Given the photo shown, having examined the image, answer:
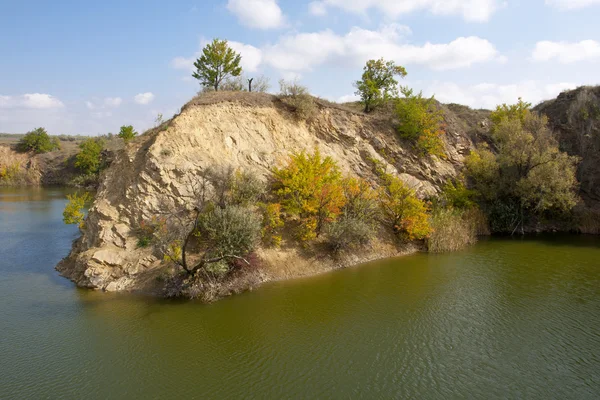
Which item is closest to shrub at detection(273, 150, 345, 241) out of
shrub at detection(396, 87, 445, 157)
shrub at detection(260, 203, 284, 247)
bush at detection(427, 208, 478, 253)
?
shrub at detection(260, 203, 284, 247)

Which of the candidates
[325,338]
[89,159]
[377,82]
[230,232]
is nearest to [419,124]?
[377,82]

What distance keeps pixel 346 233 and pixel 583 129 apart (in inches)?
875

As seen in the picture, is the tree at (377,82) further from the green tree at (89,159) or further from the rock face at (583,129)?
the green tree at (89,159)

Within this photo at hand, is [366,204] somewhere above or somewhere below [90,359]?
above

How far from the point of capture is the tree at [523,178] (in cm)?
2205

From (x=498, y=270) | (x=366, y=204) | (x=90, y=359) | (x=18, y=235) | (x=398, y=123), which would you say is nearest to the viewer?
(x=90, y=359)

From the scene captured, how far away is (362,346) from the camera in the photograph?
408 inches

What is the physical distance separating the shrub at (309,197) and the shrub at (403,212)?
347 cm

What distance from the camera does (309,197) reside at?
1734 cm

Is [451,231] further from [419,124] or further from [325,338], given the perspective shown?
[325,338]

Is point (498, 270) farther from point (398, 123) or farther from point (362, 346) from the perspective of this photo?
point (398, 123)

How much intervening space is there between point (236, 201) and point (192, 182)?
7.95 feet

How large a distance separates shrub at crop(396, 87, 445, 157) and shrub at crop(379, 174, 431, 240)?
611cm

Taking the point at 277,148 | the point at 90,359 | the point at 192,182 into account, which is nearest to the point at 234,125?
the point at 277,148
